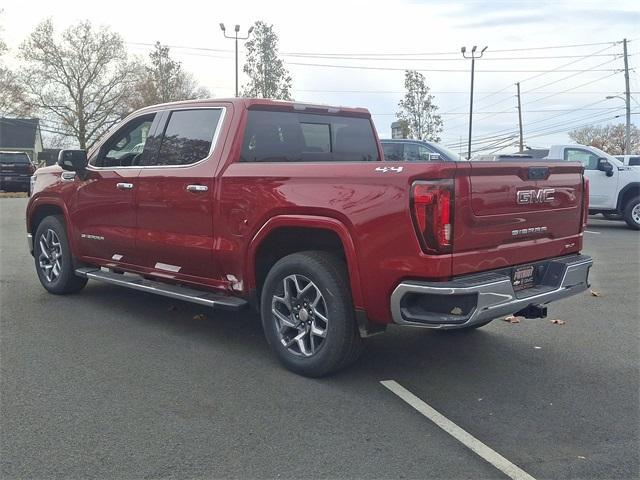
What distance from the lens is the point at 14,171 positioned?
27.5m

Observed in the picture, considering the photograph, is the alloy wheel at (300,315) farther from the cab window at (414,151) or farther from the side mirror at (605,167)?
the side mirror at (605,167)

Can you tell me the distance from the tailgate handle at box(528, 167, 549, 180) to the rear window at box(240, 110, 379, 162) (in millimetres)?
1947

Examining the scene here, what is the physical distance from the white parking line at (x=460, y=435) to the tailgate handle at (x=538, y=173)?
166 cm

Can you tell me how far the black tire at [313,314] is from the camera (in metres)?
4.26

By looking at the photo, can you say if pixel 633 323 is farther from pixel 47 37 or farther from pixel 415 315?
pixel 47 37

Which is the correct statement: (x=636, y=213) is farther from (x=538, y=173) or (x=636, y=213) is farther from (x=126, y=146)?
(x=126, y=146)

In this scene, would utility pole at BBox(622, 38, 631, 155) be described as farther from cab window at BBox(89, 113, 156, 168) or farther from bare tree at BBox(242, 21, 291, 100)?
cab window at BBox(89, 113, 156, 168)

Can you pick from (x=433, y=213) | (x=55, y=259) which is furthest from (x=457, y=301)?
(x=55, y=259)

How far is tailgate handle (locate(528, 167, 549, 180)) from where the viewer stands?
14.3ft

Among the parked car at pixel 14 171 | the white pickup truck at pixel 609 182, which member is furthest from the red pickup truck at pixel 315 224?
the parked car at pixel 14 171

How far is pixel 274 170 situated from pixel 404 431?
2.00 metres

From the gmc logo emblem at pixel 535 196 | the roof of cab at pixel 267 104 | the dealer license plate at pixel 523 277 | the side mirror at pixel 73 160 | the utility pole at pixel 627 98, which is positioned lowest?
the dealer license plate at pixel 523 277

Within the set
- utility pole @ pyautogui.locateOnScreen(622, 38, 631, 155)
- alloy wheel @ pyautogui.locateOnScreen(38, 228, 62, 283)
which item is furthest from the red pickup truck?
utility pole @ pyautogui.locateOnScreen(622, 38, 631, 155)

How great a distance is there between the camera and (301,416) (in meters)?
3.84
